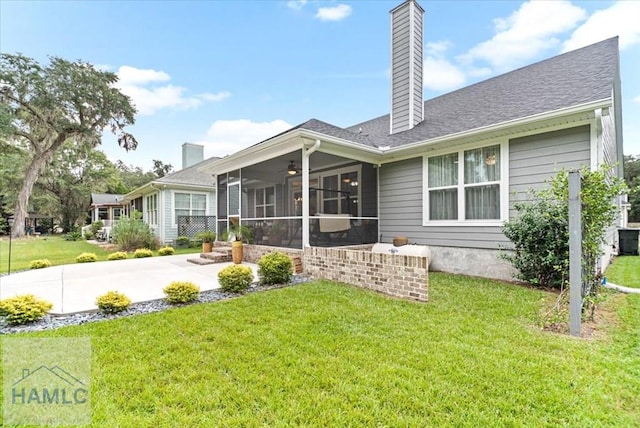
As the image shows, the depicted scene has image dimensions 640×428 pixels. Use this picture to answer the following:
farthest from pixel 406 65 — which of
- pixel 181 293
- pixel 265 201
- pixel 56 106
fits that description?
pixel 56 106

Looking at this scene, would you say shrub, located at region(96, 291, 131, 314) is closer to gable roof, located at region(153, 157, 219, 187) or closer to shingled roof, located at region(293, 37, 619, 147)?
shingled roof, located at region(293, 37, 619, 147)

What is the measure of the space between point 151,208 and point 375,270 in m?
15.0

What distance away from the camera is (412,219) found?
7516 millimetres

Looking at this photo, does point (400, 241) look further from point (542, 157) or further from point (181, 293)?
point (181, 293)

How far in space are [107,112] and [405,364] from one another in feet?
82.8

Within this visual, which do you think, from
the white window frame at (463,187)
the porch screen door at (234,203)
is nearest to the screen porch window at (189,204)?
the porch screen door at (234,203)

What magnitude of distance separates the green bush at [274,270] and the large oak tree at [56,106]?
65.7ft

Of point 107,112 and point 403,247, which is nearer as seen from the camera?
point 403,247

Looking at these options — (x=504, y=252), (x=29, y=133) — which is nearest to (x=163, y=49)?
(x=504, y=252)

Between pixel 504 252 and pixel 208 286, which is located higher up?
pixel 504 252

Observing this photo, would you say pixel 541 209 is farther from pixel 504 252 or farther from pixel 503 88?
pixel 503 88

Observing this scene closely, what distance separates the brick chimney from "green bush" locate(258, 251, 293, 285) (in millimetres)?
5494

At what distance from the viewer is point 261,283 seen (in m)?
5.66

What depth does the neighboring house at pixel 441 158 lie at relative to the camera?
5.48 m
